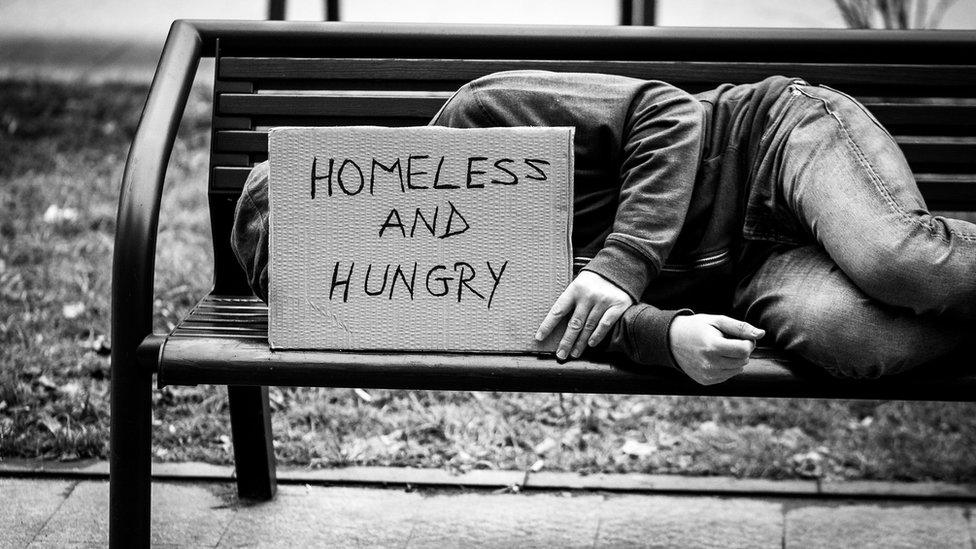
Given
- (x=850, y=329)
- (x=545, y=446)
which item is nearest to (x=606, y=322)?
(x=850, y=329)

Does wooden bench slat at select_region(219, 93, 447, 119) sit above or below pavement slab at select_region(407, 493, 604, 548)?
above

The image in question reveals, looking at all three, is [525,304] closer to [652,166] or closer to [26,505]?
[652,166]

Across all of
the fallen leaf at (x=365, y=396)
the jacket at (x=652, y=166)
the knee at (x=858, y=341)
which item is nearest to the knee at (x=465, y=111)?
the jacket at (x=652, y=166)

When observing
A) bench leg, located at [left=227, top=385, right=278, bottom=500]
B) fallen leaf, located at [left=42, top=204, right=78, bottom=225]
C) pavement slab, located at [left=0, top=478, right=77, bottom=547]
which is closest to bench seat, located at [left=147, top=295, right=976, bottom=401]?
bench leg, located at [left=227, top=385, right=278, bottom=500]

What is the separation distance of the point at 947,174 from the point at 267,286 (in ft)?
5.02

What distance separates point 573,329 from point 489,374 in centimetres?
16

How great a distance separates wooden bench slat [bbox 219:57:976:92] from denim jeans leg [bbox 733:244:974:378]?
648mm

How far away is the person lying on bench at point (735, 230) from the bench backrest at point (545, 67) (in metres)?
0.26

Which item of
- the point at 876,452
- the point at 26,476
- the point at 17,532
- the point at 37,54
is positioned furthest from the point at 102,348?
the point at 37,54

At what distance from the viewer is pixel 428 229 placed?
6.56ft

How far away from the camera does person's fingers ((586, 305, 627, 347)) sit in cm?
195

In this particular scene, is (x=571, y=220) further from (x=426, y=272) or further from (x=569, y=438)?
(x=569, y=438)

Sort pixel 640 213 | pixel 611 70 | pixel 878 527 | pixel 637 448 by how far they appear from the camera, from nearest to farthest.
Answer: pixel 640 213
pixel 611 70
pixel 878 527
pixel 637 448

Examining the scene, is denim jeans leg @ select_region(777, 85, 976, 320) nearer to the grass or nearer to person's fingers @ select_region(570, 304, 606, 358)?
person's fingers @ select_region(570, 304, 606, 358)
